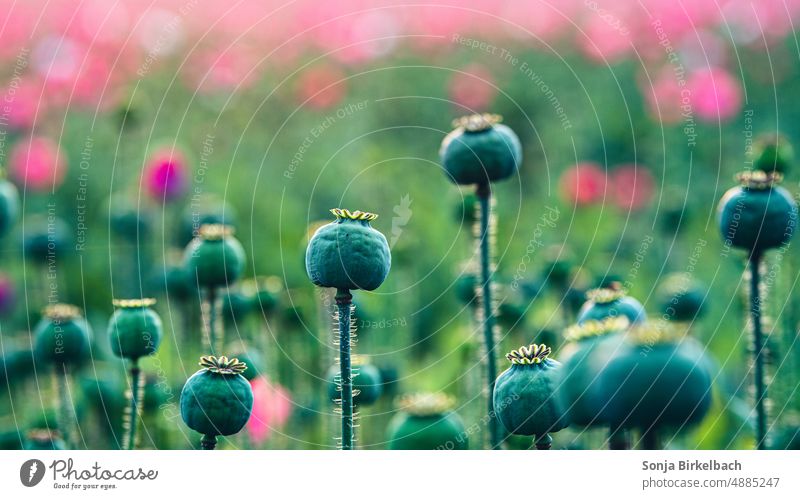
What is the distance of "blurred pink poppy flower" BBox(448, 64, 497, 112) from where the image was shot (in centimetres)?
492

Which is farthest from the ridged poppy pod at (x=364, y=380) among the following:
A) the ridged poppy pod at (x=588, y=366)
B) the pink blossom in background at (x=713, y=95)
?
the pink blossom in background at (x=713, y=95)

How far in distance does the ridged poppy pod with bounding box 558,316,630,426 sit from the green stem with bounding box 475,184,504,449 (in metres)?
0.55

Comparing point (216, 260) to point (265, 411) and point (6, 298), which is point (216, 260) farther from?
point (6, 298)

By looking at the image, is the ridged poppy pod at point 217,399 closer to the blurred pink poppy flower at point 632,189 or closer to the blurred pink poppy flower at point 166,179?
the blurred pink poppy flower at point 166,179

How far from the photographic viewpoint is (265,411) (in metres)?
2.61

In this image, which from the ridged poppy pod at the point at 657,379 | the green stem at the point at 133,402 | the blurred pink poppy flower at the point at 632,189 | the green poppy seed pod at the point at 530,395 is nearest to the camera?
the ridged poppy pod at the point at 657,379

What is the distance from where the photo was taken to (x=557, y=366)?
1.41 meters

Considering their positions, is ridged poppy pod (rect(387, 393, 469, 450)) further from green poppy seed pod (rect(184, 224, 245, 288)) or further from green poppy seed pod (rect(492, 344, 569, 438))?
green poppy seed pod (rect(184, 224, 245, 288))

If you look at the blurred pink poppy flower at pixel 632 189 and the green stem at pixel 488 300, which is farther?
the blurred pink poppy flower at pixel 632 189

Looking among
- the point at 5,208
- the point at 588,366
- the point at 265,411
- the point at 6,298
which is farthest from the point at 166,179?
the point at 588,366

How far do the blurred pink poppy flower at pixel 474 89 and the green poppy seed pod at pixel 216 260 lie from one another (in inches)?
115

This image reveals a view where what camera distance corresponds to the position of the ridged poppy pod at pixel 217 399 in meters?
1.47

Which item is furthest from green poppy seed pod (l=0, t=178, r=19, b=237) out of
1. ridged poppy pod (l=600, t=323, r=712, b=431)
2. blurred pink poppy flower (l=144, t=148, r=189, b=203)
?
ridged poppy pod (l=600, t=323, r=712, b=431)
